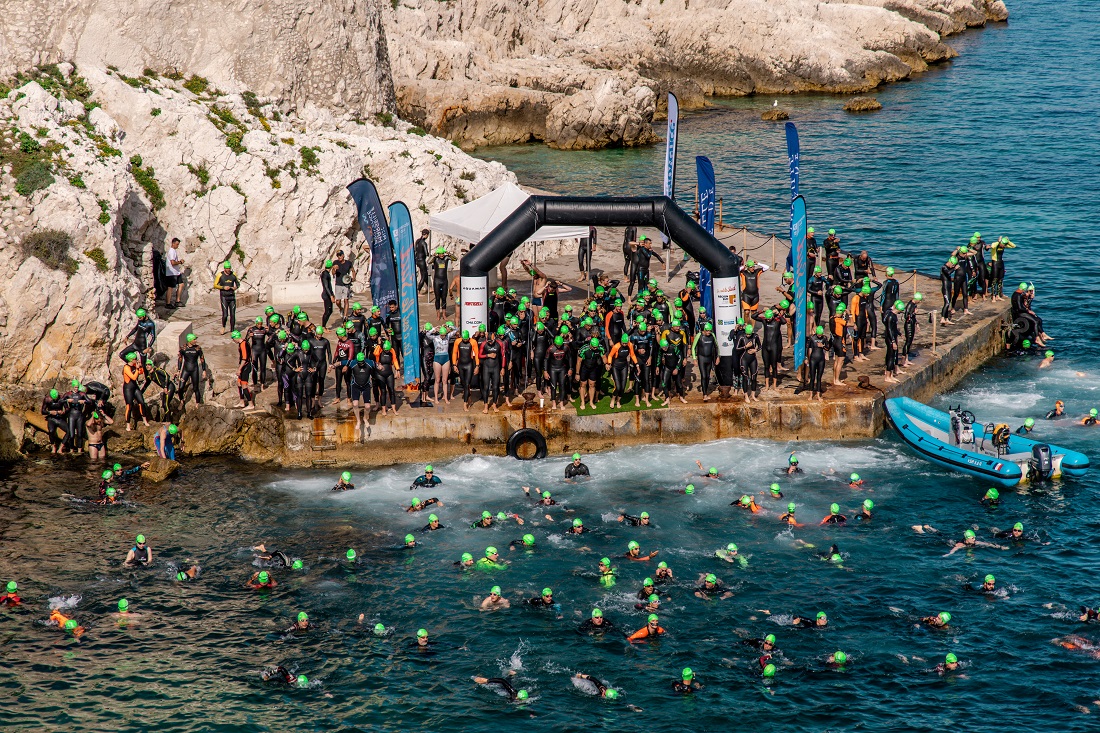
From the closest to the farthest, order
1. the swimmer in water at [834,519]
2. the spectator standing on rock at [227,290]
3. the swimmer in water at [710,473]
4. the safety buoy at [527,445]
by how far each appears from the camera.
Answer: the swimmer in water at [834,519]
the swimmer in water at [710,473]
the safety buoy at [527,445]
the spectator standing on rock at [227,290]

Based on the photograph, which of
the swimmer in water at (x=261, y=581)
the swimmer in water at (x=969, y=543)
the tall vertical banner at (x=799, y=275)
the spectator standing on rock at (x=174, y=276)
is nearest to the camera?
the swimmer in water at (x=261, y=581)

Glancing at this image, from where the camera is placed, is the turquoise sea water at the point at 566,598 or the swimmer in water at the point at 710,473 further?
the swimmer in water at the point at 710,473

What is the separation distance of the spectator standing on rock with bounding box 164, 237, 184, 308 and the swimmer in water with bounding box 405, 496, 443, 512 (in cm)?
1432

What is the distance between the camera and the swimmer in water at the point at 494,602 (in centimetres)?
2564

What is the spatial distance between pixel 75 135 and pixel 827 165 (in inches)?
1743

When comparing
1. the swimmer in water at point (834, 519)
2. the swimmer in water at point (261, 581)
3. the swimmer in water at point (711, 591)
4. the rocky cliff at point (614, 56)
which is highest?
the rocky cliff at point (614, 56)

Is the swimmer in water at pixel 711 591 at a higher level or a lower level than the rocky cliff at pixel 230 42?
lower

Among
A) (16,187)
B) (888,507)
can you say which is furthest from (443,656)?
(16,187)

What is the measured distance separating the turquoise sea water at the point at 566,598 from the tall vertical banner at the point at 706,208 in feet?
20.3

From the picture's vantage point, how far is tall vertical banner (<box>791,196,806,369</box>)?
3344 centimetres

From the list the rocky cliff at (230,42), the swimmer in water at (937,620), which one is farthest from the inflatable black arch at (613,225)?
the rocky cliff at (230,42)

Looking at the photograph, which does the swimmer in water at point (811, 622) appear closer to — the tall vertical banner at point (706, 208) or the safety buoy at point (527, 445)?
the safety buoy at point (527, 445)

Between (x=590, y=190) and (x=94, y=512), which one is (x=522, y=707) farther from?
(x=590, y=190)

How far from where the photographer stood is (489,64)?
77812mm
